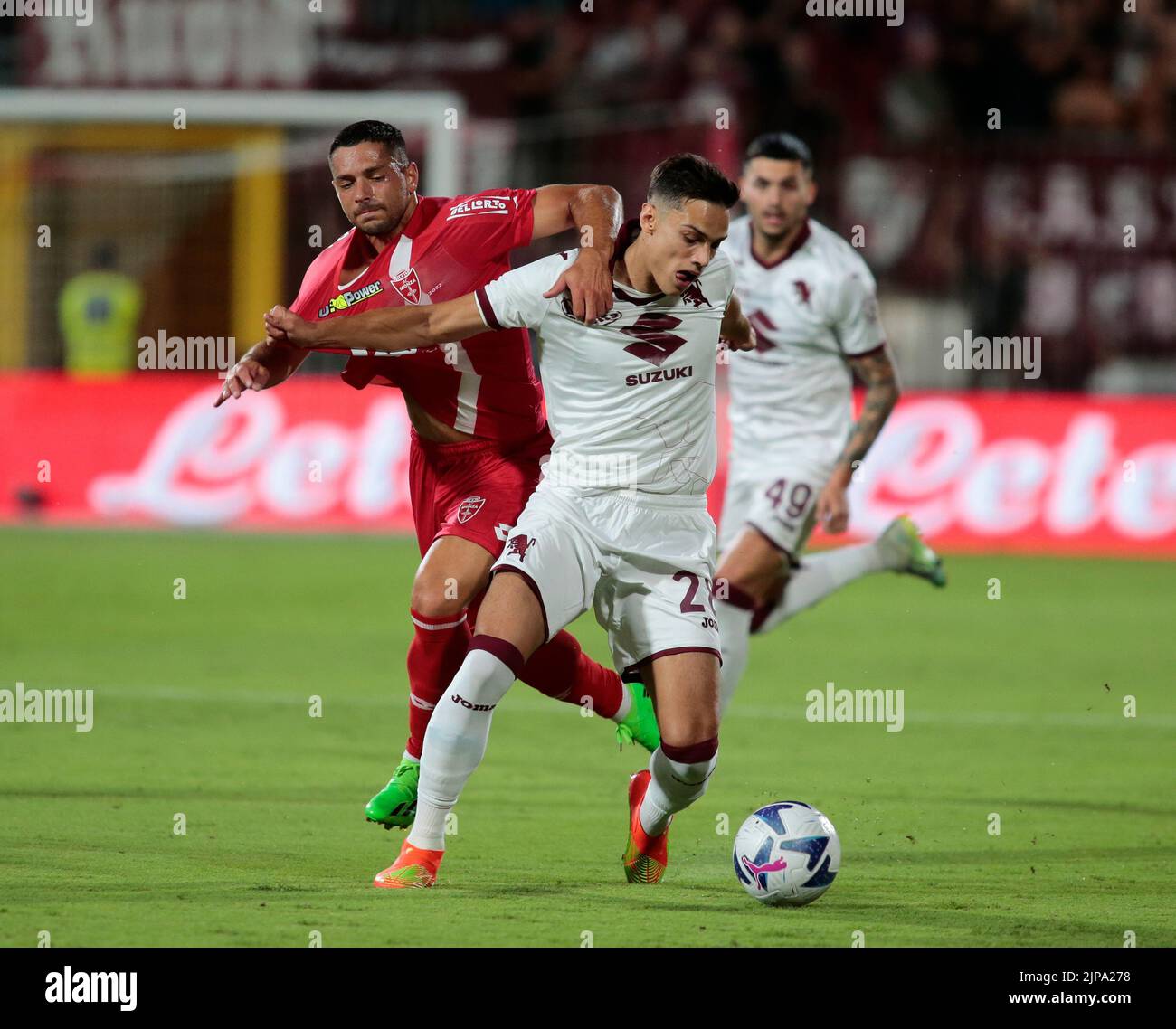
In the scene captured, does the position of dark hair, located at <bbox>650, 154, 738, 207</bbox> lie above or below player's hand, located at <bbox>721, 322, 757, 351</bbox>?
above

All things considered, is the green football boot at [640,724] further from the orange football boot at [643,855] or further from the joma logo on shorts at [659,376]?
the joma logo on shorts at [659,376]

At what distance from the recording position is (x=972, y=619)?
43.5 feet

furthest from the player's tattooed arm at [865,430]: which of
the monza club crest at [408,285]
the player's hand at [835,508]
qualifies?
the monza club crest at [408,285]

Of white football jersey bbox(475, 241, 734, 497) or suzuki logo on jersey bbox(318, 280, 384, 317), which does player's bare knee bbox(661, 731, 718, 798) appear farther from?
suzuki logo on jersey bbox(318, 280, 384, 317)

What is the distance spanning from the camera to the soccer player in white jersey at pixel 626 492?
5.87 metres

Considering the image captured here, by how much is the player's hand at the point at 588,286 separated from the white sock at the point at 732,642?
2.74m

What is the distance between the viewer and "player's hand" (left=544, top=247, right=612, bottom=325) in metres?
5.85

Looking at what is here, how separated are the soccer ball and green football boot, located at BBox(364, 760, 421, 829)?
1285 millimetres

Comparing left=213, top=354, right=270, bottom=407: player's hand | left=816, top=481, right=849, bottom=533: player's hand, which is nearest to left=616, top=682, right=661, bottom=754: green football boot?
left=816, top=481, right=849, bottom=533: player's hand

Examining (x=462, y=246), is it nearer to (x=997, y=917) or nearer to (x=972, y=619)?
(x=997, y=917)

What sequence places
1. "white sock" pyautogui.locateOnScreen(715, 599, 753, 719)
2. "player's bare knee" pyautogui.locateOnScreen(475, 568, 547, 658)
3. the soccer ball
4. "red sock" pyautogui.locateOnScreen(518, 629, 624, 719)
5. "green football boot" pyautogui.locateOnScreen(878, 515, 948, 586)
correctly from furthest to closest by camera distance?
"green football boot" pyautogui.locateOnScreen(878, 515, 948, 586)
"white sock" pyautogui.locateOnScreen(715, 599, 753, 719)
"red sock" pyautogui.locateOnScreen(518, 629, 624, 719)
"player's bare knee" pyautogui.locateOnScreen(475, 568, 547, 658)
the soccer ball

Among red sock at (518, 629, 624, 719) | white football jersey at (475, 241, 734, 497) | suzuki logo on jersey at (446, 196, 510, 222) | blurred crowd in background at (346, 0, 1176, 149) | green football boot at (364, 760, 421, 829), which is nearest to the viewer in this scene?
white football jersey at (475, 241, 734, 497)
